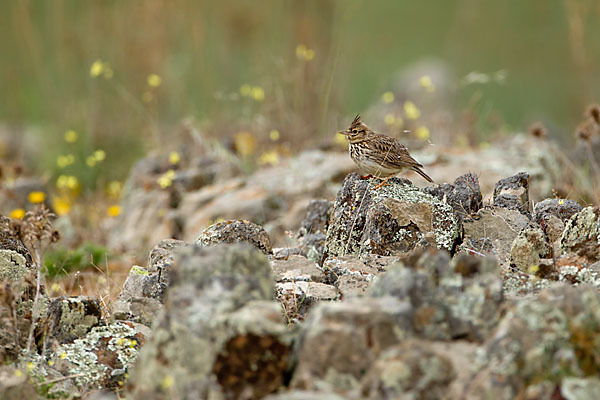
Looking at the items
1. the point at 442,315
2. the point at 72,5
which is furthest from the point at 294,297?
the point at 72,5

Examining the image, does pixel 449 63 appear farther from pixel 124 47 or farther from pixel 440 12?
pixel 124 47

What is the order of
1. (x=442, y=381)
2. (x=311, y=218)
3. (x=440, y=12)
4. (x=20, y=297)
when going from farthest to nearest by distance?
1. (x=440, y=12)
2. (x=311, y=218)
3. (x=20, y=297)
4. (x=442, y=381)

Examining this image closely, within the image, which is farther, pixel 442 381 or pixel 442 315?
pixel 442 315

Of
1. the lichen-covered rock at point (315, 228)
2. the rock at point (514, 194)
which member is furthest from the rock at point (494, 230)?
the lichen-covered rock at point (315, 228)

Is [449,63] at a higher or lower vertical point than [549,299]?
higher

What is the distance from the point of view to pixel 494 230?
13.9 ft

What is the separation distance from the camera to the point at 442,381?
8.53 ft

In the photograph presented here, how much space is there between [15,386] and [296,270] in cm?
166

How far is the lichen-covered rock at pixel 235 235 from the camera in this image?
4359 mm

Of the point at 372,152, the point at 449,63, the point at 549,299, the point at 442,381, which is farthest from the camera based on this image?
the point at 449,63

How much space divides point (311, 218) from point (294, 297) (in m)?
1.55

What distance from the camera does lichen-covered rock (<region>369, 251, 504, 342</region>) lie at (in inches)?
111

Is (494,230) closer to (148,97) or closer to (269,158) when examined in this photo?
(269,158)

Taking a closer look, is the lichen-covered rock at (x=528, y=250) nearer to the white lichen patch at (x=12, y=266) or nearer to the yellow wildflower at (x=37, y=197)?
the white lichen patch at (x=12, y=266)
